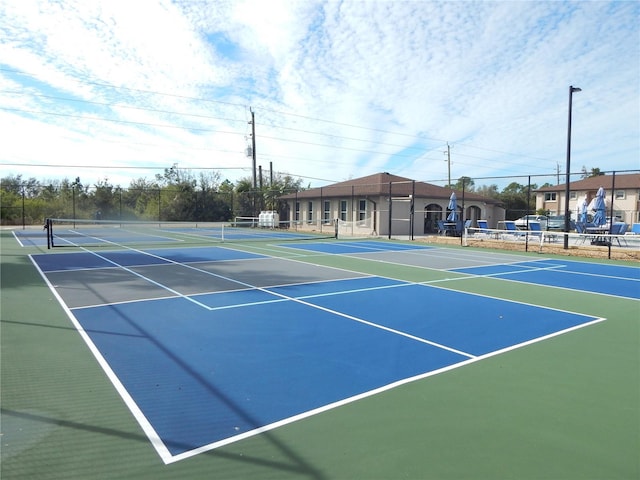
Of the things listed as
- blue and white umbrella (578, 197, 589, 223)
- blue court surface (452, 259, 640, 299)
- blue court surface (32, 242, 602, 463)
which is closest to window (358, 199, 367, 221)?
blue and white umbrella (578, 197, 589, 223)

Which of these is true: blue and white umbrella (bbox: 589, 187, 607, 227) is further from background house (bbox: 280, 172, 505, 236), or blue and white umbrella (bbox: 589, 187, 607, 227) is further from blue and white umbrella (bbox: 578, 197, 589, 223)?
background house (bbox: 280, 172, 505, 236)

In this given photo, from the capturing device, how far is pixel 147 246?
66.1ft

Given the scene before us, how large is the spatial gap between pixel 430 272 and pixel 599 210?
11.1 meters

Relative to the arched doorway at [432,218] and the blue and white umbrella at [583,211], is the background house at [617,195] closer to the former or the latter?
the blue and white umbrella at [583,211]

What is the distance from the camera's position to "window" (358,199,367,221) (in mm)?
31875

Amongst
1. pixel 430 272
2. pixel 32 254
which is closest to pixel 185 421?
pixel 430 272

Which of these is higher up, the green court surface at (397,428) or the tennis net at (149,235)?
the tennis net at (149,235)

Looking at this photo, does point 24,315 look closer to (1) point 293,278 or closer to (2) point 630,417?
(1) point 293,278

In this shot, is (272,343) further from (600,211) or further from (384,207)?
(384,207)

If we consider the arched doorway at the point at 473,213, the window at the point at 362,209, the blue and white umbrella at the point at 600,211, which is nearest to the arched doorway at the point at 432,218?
the arched doorway at the point at 473,213

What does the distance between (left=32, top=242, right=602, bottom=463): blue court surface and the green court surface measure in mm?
205

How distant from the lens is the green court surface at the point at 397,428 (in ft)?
10.0

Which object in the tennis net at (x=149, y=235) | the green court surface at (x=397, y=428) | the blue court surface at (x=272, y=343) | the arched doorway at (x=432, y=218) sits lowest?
the green court surface at (x=397, y=428)

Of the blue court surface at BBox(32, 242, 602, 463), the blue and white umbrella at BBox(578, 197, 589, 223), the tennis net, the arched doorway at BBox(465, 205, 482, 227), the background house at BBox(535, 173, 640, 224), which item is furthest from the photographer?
the arched doorway at BBox(465, 205, 482, 227)
